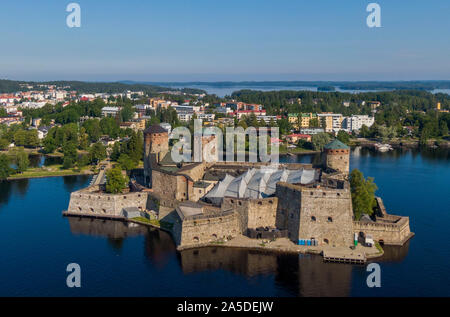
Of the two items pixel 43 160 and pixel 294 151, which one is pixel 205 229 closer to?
pixel 43 160

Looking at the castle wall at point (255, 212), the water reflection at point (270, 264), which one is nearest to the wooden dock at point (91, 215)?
the water reflection at point (270, 264)

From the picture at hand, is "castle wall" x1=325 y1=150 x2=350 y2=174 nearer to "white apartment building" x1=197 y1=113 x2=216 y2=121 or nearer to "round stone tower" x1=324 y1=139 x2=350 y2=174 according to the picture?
"round stone tower" x1=324 y1=139 x2=350 y2=174

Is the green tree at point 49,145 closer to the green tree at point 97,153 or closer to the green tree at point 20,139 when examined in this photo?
the green tree at point 20,139

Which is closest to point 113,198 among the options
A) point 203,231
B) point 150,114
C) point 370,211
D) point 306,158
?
point 203,231

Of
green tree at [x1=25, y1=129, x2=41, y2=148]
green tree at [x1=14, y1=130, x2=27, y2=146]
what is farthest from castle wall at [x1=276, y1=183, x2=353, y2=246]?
green tree at [x1=14, y1=130, x2=27, y2=146]

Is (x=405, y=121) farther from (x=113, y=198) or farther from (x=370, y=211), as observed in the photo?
(x=113, y=198)

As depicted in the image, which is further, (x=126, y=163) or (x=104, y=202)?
(x=126, y=163)

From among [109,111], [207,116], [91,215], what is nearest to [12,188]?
[91,215]

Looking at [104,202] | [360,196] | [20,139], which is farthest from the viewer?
[20,139]
